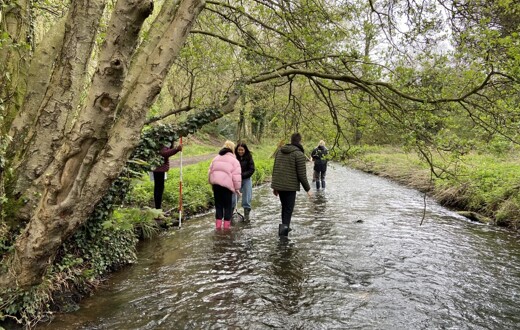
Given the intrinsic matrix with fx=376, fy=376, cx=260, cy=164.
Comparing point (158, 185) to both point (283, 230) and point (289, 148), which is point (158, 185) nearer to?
point (283, 230)

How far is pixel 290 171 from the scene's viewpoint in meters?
7.76

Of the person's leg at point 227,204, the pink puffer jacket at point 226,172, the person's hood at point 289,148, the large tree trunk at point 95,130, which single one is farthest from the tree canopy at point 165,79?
the person's leg at point 227,204

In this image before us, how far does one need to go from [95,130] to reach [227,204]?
521 centimetres

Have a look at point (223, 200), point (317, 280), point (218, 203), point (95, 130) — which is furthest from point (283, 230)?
point (95, 130)

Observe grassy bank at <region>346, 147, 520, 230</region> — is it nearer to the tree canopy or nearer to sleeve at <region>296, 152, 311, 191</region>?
the tree canopy

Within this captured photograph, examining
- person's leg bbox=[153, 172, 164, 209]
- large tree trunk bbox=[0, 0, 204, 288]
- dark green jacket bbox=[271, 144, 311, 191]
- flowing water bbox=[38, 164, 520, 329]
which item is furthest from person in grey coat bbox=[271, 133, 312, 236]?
large tree trunk bbox=[0, 0, 204, 288]

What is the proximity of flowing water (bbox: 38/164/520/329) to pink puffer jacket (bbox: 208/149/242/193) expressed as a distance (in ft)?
3.75

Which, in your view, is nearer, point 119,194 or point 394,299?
point 394,299

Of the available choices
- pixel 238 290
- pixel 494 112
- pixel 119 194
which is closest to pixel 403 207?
pixel 494 112

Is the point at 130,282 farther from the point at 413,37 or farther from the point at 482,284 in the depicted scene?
the point at 413,37

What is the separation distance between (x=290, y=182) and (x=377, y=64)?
2795 millimetres

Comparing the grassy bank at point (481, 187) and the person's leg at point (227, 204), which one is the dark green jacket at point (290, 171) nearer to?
the person's leg at point (227, 204)

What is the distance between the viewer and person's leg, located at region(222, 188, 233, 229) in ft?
26.8

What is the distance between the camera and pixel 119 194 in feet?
19.6
